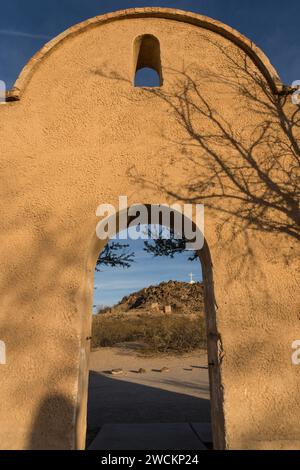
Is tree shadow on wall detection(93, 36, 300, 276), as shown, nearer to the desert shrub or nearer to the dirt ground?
the dirt ground

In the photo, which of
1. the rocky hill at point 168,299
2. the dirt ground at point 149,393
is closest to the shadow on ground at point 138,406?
the dirt ground at point 149,393

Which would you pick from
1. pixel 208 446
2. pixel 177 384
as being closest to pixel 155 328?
pixel 177 384

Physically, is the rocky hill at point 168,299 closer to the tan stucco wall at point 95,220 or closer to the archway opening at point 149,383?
the archway opening at point 149,383

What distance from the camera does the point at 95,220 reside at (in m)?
3.72

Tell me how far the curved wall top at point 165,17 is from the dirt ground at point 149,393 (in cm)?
527

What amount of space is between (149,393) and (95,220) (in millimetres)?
6171

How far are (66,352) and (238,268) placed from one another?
202 cm

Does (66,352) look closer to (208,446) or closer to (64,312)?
(64,312)

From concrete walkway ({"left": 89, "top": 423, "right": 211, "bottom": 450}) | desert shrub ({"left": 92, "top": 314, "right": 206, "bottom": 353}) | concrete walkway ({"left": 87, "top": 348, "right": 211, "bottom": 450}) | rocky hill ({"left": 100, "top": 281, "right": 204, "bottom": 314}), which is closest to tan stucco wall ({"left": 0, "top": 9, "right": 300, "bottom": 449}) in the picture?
concrete walkway ({"left": 89, "top": 423, "right": 211, "bottom": 450})

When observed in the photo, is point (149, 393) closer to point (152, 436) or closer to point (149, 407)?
point (149, 407)

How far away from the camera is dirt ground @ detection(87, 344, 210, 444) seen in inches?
245

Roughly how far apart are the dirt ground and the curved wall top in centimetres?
527

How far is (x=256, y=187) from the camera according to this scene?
3922 millimetres

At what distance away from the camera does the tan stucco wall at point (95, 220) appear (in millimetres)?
3250
